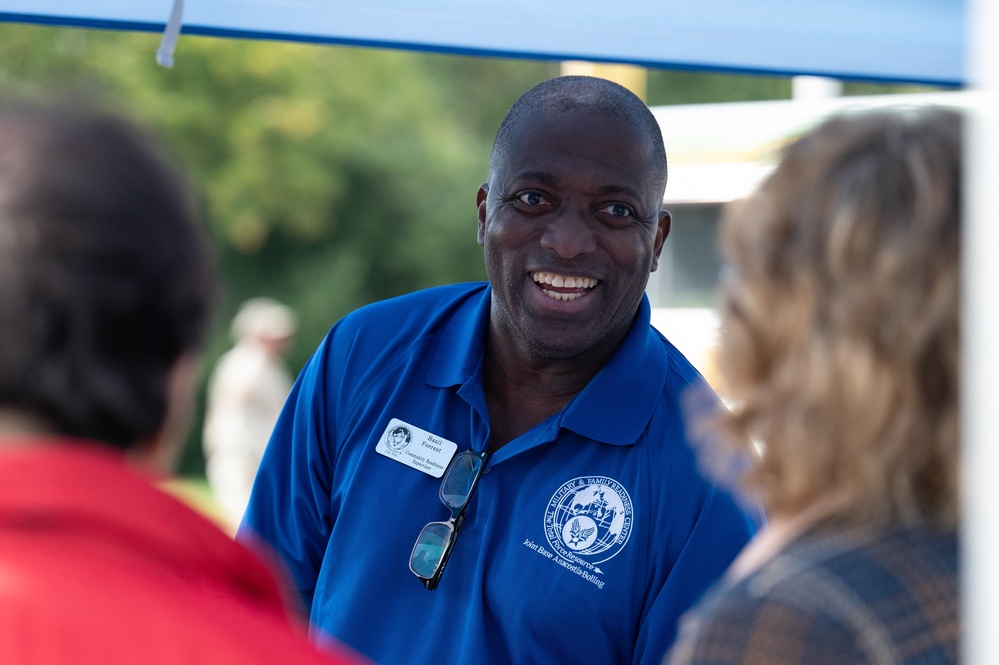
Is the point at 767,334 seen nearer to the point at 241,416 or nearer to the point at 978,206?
the point at 978,206

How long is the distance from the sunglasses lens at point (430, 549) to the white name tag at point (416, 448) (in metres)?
0.12

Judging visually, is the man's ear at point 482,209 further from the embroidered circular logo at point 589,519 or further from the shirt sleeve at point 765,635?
the shirt sleeve at point 765,635

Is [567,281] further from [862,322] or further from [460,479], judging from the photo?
[862,322]

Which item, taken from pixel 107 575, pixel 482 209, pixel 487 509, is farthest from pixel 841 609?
pixel 482 209

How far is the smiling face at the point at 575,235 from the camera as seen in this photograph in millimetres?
2602

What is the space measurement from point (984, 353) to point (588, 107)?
1672 mm

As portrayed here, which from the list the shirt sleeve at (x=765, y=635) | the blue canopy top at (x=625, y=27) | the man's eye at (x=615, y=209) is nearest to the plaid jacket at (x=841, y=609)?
the shirt sleeve at (x=765, y=635)

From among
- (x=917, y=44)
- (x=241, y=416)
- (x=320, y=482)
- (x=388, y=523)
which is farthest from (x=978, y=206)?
(x=241, y=416)

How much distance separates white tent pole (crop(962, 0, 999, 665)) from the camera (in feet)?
3.48

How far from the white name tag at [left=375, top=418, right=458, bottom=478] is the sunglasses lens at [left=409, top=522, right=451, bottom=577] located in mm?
118

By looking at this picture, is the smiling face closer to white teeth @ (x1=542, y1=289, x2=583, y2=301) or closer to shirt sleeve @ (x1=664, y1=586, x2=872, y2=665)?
white teeth @ (x1=542, y1=289, x2=583, y2=301)

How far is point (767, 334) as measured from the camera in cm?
134

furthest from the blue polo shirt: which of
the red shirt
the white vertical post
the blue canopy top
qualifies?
the white vertical post

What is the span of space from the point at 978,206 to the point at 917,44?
91.5 inches
